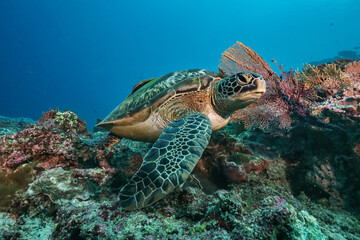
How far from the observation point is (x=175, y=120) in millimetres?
2953

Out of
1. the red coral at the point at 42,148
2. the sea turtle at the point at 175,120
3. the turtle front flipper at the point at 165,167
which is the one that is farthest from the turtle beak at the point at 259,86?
the red coral at the point at 42,148

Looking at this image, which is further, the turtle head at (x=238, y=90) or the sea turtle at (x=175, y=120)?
the turtle head at (x=238, y=90)

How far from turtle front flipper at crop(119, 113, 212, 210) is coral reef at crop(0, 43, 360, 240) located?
144 mm

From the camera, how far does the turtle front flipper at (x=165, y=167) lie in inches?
63.3

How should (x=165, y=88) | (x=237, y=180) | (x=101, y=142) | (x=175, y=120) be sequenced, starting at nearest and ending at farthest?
1. (x=237, y=180)
2. (x=175, y=120)
3. (x=165, y=88)
4. (x=101, y=142)

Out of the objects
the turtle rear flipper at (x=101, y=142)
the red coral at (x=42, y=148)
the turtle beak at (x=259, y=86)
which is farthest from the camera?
the turtle rear flipper at (x=101, y=142)

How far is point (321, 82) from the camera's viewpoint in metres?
3.59

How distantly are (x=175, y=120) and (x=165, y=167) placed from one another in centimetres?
125

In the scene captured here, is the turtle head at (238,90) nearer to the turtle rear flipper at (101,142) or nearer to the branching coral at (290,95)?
the branching coral at (290,95)

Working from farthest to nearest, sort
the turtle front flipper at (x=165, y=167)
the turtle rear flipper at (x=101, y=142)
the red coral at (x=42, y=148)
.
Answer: the turtle rear flipper at (x=101, y=142)
the red coral at (x=42, y=148)
the turtle front flipper at (x=165, y=167)

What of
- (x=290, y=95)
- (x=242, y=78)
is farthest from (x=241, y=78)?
(x=290, y=95)

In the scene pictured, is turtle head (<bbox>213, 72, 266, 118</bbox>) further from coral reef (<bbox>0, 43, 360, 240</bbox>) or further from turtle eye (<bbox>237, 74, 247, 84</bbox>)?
coral reef (<bbox>0, 43, 360, 240</bbox>)

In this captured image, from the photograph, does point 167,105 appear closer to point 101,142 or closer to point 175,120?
point 175,120

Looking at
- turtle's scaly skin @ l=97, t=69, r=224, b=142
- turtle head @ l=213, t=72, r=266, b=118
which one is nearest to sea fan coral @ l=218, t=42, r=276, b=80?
turtle's scaly skin @ l=97, t=69, r=224, b=142
